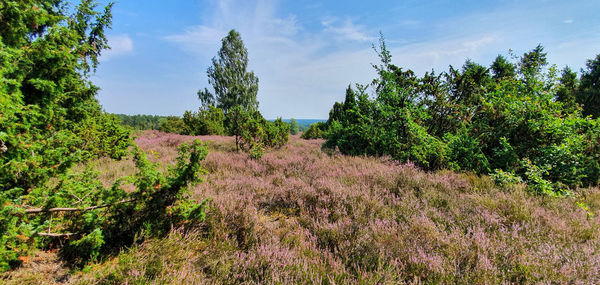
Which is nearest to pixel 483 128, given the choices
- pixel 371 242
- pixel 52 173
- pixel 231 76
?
pixel 371 242

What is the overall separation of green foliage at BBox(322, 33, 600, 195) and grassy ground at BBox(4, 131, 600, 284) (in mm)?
774

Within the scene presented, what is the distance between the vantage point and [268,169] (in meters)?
5.37

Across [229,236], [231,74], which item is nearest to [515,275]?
[229,236]

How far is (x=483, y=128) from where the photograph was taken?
5.03 meters

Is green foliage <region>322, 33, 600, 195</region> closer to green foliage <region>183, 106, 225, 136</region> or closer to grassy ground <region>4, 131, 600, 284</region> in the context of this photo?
grassy ground <region>4, 131, 600, 284</region>

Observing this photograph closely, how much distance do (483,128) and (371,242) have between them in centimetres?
496

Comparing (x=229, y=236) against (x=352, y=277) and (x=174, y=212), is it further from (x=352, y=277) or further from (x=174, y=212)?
(x=352, y=277)

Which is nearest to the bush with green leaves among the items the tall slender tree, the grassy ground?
the grassy ground

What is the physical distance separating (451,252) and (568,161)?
437 cm

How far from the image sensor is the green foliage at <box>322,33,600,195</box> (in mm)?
4051

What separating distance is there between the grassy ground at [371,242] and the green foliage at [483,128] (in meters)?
0.77

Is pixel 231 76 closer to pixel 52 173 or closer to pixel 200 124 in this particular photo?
pixel 200 124

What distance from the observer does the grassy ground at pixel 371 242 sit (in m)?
1.70

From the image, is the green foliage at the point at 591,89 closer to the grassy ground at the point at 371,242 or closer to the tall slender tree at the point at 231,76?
the grassy ground at the point at 371,242
